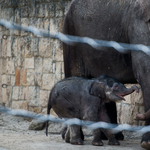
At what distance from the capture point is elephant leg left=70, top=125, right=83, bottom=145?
3316 mm

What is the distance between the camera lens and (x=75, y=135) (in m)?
3.34

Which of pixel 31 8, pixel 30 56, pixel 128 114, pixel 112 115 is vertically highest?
Result: pixel 31 8

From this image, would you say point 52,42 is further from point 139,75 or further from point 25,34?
point 139,75

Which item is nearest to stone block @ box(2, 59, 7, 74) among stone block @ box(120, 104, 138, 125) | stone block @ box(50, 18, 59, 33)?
stone block @ box(50, 18, 59, 33)

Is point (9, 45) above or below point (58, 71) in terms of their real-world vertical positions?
above

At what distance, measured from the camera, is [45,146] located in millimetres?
3188

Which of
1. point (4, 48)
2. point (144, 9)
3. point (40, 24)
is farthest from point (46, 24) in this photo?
point (144, 9)

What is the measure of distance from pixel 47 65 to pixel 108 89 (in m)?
3.19

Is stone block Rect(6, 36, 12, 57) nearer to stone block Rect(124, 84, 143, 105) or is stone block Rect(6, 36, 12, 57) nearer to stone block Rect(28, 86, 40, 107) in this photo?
stone block Rect(28, 86, 40, 107)

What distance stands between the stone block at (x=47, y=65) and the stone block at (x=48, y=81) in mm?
93

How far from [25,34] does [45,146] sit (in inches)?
146

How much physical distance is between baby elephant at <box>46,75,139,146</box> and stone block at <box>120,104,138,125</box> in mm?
1398

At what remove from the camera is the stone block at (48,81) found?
6219 millimetres

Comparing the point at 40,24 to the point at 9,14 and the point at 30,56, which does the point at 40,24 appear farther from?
the point at 9,14
